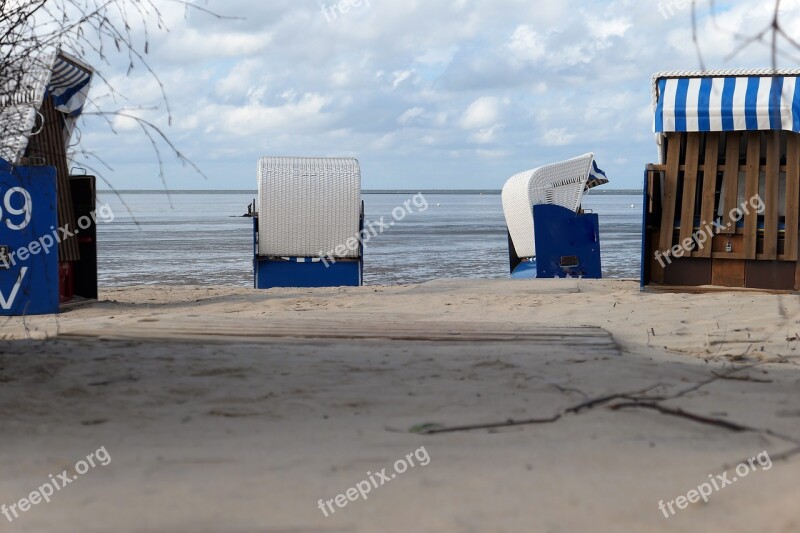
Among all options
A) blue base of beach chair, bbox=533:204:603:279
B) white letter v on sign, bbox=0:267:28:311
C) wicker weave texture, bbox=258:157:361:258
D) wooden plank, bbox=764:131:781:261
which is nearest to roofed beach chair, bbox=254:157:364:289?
wicker weave texture, bbox=258:157:361:258

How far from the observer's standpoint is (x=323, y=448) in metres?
3.82

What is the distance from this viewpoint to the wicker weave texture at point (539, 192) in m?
17.2

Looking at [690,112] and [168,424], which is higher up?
[690,112]

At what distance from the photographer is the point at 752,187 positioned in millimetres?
11547

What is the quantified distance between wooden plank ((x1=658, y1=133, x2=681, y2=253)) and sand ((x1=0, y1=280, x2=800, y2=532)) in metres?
4.29

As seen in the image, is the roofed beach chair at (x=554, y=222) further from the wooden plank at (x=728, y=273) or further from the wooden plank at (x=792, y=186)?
the wooden plank at (x=792, y=186)

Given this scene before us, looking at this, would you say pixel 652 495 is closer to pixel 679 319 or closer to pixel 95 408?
pixel 95 408

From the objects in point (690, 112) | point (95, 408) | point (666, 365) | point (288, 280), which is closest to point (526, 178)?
point (288, 280)

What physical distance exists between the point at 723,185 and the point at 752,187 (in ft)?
1.18

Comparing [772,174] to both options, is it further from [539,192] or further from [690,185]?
[539,192]

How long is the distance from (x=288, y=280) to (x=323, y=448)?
42.0ft

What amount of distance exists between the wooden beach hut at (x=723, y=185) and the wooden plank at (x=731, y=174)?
0.01m

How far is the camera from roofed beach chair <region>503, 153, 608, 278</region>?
632 inches

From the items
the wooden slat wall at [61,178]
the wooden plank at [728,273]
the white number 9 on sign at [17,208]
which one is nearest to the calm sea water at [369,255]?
the wooden slat wall at [61,178]
